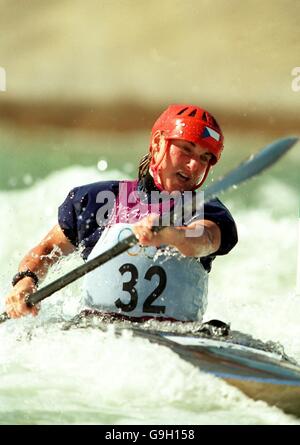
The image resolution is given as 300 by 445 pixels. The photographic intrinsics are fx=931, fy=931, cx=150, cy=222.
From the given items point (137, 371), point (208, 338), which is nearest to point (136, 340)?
Answer: point (137, 371)

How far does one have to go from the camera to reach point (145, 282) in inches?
134

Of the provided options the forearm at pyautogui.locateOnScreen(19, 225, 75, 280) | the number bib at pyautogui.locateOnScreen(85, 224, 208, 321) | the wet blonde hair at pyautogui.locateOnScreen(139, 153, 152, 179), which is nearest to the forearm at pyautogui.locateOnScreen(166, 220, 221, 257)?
the number bib at pyautogui.locateOnScreen(85, 224, 208, 321)

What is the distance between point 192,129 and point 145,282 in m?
0.60

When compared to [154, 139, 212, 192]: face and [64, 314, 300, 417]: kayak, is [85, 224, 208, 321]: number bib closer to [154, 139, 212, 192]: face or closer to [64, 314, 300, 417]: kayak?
[64, 314, 300, 417]: kayak

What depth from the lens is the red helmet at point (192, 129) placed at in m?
3.49

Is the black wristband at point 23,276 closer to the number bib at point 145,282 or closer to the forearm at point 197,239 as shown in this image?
the number bib at point 145,282

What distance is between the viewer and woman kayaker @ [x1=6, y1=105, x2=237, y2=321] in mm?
3400

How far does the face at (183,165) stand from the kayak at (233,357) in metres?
0.53

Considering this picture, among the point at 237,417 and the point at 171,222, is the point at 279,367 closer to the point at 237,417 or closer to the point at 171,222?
the point at 237,417

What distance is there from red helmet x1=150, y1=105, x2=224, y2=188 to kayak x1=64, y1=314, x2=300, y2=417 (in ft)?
1.95

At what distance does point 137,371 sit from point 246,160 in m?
0.81

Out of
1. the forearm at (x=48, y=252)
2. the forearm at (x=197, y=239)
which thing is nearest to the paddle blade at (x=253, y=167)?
the forearm at (x=197, y=239)

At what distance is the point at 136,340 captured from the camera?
3.12m

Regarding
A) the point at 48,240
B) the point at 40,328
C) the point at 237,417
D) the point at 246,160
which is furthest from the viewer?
the point at 48,240
